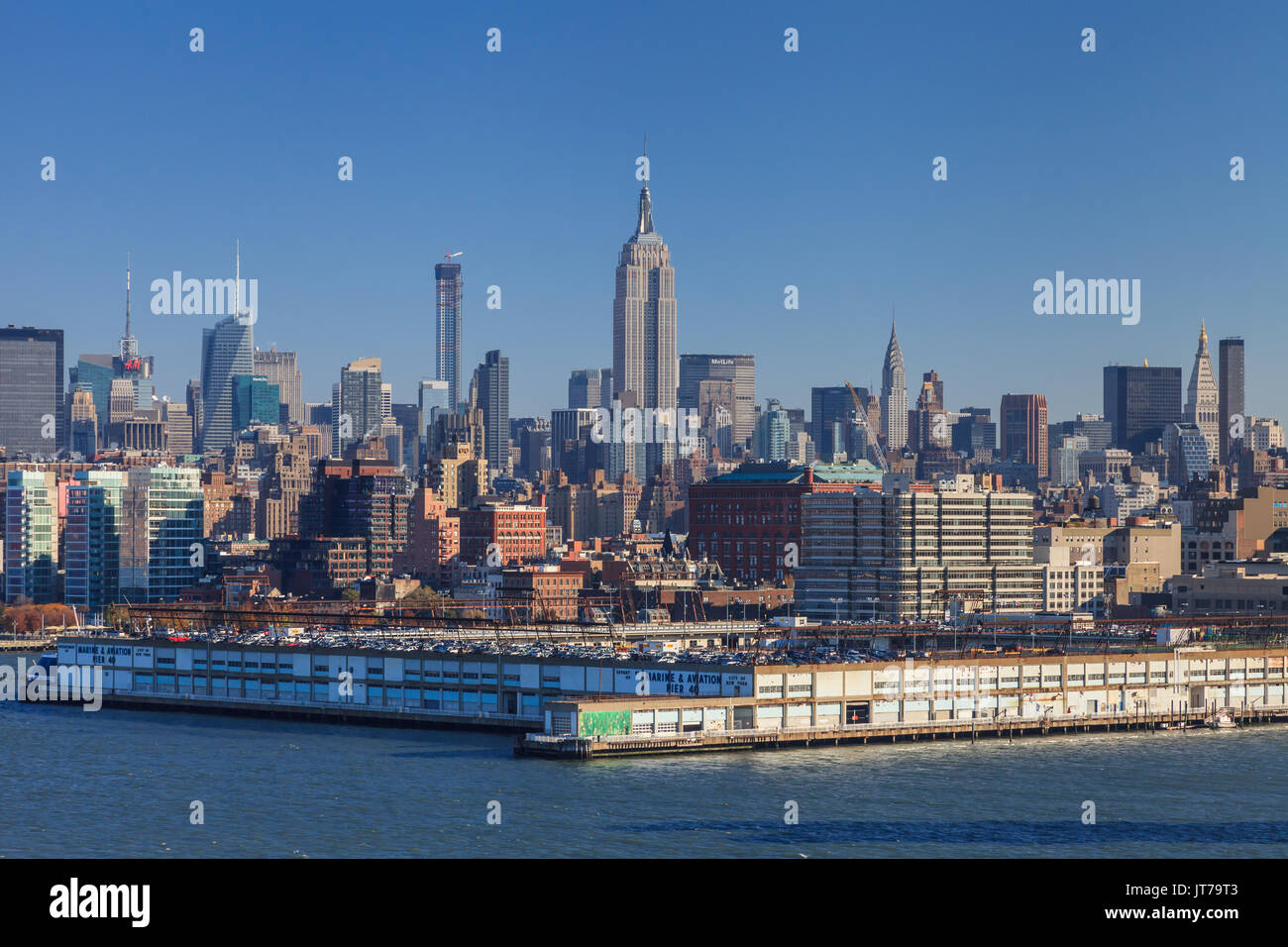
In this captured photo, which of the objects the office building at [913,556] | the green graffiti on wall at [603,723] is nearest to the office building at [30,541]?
the office building at [913,556]

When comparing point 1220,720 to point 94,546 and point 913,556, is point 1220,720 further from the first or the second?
point 94,546

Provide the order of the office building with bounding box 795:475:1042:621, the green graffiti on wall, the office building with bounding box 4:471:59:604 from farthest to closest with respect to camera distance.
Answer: the office building with bounding box 4:471:59:604
the office building with bounding box 795:475:1042:621
the green graffiti on wall

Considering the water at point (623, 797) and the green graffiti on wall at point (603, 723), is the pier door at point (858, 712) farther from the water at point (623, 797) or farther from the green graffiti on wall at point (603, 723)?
the green graffiti on wall at point (603, 723)

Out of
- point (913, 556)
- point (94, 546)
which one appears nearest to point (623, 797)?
point (913, 556)

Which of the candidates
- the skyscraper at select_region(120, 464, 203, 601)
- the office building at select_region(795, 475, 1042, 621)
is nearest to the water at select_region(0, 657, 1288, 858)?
the office building at select_region(795, 475, 1042, 621)

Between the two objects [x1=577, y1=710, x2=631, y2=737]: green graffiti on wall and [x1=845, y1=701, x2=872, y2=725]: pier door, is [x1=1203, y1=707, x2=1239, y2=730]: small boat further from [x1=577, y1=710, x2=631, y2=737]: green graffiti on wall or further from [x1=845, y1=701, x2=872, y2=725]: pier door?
[x1=577, y1=710, x2=631, y2=737]: green graffiti on wall
